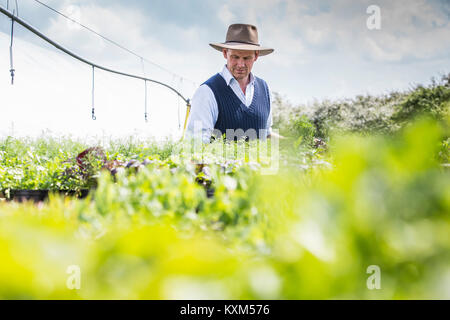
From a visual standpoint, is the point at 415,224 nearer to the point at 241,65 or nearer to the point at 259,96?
the point at 241,65

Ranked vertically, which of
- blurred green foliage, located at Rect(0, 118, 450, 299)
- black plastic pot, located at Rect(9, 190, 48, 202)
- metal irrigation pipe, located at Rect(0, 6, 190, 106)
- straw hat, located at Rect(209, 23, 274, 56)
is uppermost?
metal irrigation pipe, located at Rect(0, 6, 190, 106)

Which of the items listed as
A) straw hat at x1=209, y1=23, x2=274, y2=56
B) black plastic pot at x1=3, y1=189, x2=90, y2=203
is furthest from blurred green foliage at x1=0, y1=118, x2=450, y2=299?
straw hat at x1=209, y1=23, x2=274, y2=56

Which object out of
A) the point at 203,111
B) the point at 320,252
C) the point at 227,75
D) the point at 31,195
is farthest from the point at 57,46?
the point at 320,252

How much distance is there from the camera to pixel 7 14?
8.69 meters

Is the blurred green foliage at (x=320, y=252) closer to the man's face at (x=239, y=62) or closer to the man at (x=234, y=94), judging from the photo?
the man at (x=234, y=94)

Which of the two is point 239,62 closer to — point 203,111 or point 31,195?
point 203,111

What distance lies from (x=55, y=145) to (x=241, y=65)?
8.72 ft

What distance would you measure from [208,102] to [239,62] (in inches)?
28.4

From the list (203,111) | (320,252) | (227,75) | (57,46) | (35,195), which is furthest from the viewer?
(57,46)

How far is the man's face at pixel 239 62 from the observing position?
462cm

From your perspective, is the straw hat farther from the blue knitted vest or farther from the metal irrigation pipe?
the metal irrigation pipe

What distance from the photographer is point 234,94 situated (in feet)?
15.4

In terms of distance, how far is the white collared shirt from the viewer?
13.9 feet

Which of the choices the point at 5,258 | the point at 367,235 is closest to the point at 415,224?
the point at 367,235
